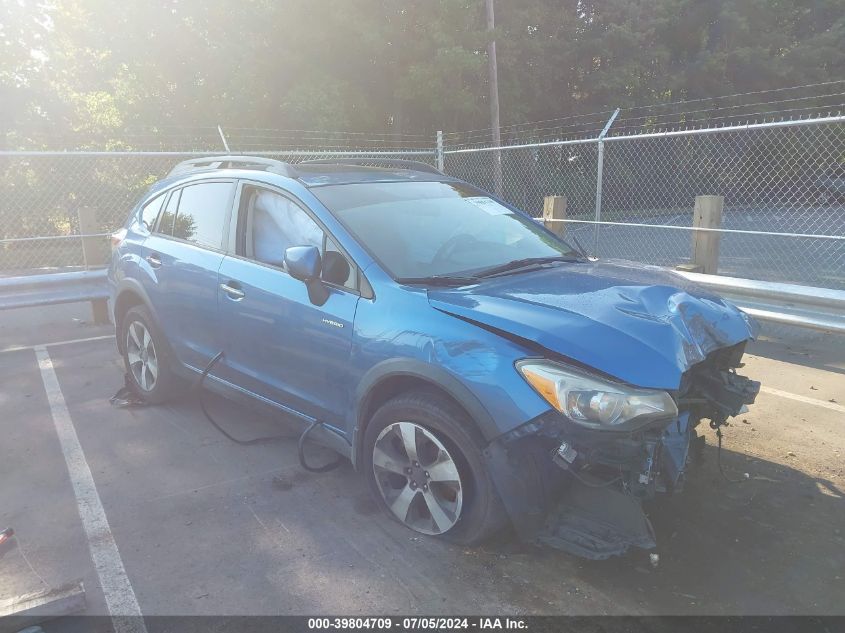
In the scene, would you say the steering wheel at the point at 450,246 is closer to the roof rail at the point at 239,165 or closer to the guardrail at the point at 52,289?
the roof rail at the point at 239,165

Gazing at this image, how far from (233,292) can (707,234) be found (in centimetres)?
506

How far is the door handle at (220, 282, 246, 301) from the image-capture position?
12.7 feet

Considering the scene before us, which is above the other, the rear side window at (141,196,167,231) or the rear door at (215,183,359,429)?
the rear side window at (141,196,167,231)

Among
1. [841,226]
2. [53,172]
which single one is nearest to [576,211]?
[841,226]

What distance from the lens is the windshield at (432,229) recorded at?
3.49 metres

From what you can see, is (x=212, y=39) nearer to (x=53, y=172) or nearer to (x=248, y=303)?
(x=53, y=172)

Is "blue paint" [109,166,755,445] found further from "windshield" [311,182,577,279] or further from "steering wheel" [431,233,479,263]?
"steering wheel" [431,233,479,263]

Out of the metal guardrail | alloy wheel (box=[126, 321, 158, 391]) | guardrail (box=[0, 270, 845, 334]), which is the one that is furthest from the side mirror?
the metal guardrail

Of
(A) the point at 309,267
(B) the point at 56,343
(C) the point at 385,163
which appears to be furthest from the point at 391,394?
(B) the point at 56,343

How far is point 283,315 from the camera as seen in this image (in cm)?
360

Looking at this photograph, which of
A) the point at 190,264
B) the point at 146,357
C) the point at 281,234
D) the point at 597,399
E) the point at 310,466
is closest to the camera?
the point at 597,399

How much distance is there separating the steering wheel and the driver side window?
507 millimetres

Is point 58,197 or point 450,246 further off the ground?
point 450,246

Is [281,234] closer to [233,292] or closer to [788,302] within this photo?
[233,292]
